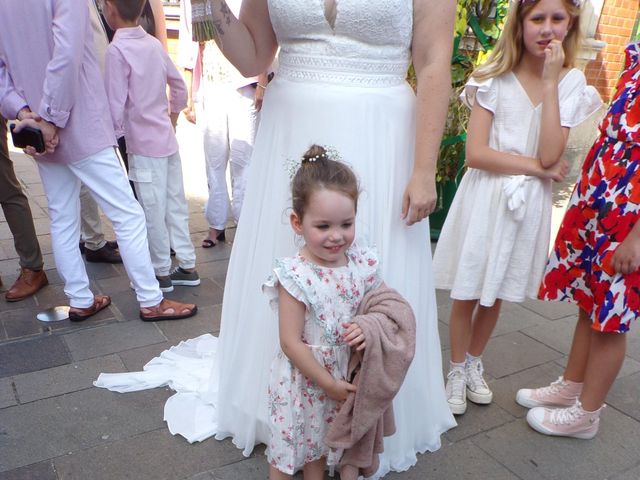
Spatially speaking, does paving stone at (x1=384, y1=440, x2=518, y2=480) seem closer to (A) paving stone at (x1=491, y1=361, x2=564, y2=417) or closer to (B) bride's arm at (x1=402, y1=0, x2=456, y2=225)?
(A) paving stone at (x1=491, y1=361, x2=564, y2=417)

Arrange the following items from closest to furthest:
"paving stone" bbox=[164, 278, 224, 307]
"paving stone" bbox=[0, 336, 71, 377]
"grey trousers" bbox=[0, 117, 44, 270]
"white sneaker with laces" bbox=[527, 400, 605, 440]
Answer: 1. "white sneaker with laces" bbox=[527, 400, 605, 440]
2. "paving stone" bbox=[0, 336, 71, 377]
3. "grey trousers" bbox=[0, 117, 44, 270]
4. "paving stone" bbox=[164, 278, 224, 307]

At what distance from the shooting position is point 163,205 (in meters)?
3.83

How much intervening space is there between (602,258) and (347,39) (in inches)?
53.5

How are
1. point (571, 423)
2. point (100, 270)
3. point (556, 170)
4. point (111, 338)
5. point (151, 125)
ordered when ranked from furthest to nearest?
point (100, 270) → point (151, 125) → point (111, 338) → point (571, 423) → point (556, 170)

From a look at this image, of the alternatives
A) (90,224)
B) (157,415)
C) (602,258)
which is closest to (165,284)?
(90,224)

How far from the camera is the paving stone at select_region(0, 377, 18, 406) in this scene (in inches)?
104

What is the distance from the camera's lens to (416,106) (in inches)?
82.7

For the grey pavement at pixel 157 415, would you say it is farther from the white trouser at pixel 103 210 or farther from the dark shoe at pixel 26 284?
the white trouser at pixel 103 210

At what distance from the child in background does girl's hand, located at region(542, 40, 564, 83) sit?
2.32m

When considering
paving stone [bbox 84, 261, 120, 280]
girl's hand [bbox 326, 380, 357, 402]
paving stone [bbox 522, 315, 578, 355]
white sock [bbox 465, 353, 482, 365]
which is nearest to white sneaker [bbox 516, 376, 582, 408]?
white sock [bbox 465, 353, 482, 365]

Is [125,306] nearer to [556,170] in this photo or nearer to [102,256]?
[102,256]

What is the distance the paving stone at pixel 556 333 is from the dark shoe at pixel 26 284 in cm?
320

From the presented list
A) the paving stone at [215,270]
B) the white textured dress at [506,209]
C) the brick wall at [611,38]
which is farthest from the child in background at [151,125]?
the brick wall at [611,38]

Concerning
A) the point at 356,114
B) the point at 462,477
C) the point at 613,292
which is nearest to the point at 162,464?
the point at 462,477
